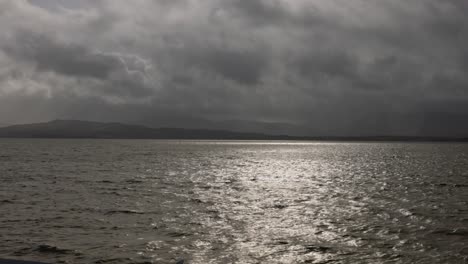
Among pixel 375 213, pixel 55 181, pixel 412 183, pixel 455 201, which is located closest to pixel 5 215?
pixel 55 181

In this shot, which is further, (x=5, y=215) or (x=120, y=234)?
(x=5, y=215)

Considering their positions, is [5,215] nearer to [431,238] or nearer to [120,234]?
[120,234]

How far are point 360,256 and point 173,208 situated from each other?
54.0ft

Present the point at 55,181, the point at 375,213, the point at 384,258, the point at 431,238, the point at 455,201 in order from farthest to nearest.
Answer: the point at 55,181
the point at 455,201
the point at 375,213
the point at 431,238
the point at 384,258

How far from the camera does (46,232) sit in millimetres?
22188

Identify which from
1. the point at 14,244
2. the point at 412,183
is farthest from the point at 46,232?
the point at 412,183

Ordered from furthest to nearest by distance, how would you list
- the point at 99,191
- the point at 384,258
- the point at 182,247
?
the point at 99,191 → the point at 182,247 → the point at 384,258

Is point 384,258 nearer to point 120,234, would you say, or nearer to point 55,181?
point 120,234

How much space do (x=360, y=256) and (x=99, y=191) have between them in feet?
98.1

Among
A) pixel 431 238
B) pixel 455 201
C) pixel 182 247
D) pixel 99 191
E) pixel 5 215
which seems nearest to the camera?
pixel 182 247

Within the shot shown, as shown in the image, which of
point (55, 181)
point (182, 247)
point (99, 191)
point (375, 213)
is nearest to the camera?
point (182, 247)

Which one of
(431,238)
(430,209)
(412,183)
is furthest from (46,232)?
(412,183)

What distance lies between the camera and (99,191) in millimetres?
40094

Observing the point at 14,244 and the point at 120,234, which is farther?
the point at 120,234
